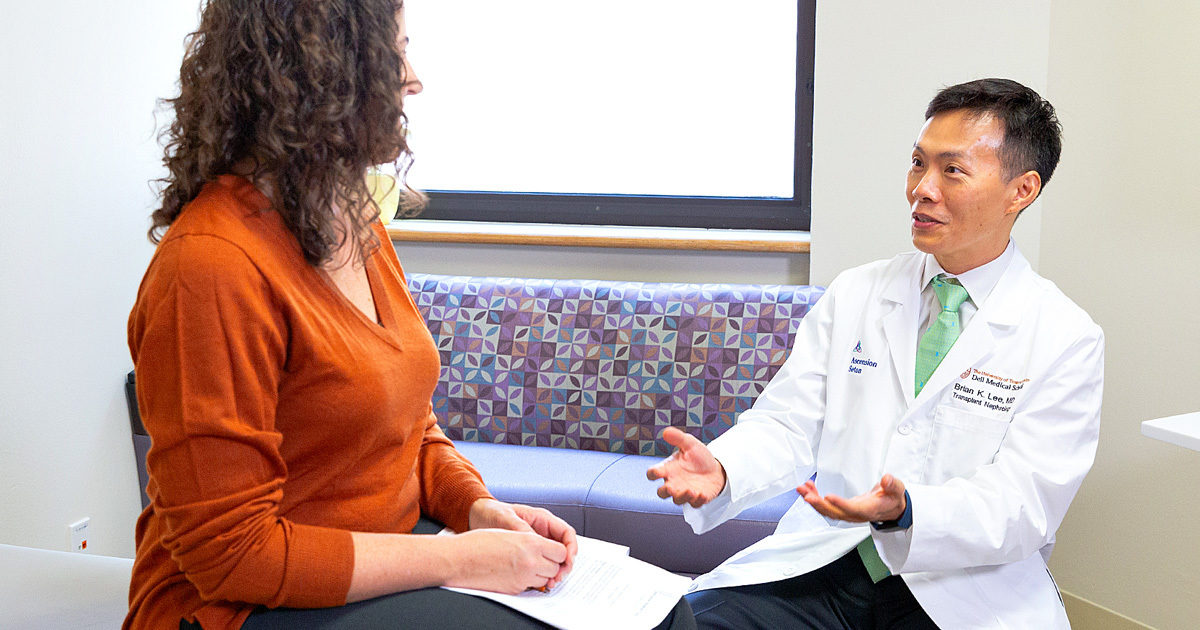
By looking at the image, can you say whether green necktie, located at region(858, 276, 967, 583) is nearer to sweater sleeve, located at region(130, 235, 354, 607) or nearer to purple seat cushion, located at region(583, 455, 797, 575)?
purple seat cushion, located at region(583, 455, 797, 575)

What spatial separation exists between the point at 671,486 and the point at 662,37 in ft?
6.68

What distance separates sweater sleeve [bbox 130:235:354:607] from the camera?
1.00 m

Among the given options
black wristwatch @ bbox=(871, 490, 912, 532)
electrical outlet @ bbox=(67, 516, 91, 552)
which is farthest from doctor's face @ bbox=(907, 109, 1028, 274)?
electrical outlet @ bbox=(67, 516, 91, 552)

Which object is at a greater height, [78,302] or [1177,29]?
[1177,29]

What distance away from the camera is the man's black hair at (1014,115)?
164cm

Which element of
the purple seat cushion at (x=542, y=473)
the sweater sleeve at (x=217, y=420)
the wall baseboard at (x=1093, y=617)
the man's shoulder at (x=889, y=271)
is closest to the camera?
the sweater sleeve at (x=217, y=420)

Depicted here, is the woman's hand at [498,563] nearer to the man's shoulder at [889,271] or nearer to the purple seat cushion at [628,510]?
the man's shoulder at [889,271]

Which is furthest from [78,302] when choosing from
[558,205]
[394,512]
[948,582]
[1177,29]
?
[1177,29]

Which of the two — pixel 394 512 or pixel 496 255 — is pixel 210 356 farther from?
pixel 496 255

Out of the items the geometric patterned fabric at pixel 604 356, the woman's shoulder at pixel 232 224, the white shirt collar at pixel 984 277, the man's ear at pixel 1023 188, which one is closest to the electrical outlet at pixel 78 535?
the geometric patterned fabric at pixel 604 356

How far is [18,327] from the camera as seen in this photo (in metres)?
2.29

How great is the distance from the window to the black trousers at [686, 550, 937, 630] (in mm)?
1623

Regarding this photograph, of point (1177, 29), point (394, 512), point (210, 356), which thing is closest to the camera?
point (210, 356)

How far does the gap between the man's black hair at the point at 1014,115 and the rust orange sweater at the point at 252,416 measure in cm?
104
